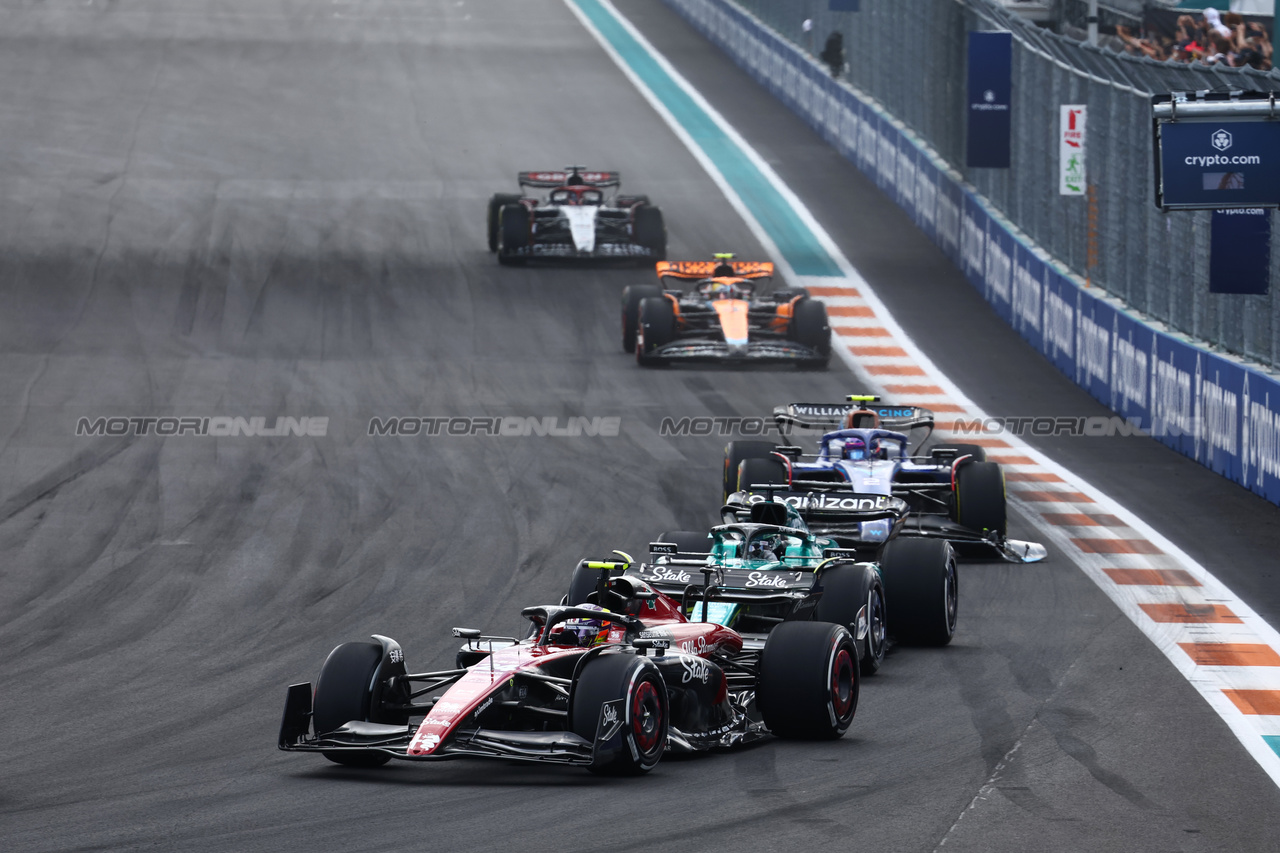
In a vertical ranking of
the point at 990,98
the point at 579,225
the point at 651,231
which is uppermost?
the point at 990,98

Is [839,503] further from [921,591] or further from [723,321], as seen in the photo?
[723,321]

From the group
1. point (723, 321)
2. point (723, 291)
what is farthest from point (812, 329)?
point (723, 291)

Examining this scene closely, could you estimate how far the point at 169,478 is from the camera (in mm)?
19734

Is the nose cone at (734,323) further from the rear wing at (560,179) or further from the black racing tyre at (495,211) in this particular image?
the black racing tyre at (495,211)

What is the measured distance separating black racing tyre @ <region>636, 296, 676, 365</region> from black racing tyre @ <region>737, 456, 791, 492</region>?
809 cm

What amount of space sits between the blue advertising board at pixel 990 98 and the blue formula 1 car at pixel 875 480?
39.4ft

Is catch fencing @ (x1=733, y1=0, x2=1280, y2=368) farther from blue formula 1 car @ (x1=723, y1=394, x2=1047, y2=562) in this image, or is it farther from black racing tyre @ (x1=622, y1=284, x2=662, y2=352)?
black racing tyre @ (x1=622, y1=284, x2=662, y2=352)

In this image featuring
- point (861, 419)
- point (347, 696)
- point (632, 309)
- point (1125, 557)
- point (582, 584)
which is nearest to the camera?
point (347, 696)

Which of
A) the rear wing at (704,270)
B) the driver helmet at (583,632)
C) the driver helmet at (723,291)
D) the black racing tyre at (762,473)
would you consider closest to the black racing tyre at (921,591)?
the black racing tyre at (762,473)

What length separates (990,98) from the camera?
1153 inches

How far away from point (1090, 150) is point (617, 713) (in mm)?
17483

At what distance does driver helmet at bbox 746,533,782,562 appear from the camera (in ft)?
43.9

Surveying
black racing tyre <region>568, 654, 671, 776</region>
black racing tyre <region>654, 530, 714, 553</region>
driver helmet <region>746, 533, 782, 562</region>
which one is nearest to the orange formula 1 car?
black racing tyre <region>654, 530, 714, 553</region>

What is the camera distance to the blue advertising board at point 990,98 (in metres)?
29.3
